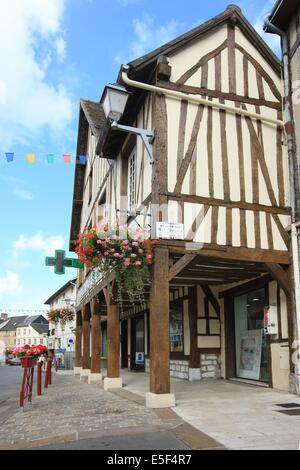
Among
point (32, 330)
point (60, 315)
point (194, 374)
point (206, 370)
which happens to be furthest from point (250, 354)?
point (32, 330)

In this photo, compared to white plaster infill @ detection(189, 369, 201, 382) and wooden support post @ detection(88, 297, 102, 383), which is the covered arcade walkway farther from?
wooden support post @ detection(88, 297, 102, 383)

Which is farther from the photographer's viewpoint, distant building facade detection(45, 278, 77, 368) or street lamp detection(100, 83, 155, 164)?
distant building facade detection(45, 278, 77, 368)

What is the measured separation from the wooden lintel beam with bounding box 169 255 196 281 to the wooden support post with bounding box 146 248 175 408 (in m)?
0.12

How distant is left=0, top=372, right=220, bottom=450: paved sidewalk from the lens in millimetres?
4336

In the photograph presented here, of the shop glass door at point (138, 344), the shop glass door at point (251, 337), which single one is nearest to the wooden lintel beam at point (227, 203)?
the shop glass door at point (251, 337)

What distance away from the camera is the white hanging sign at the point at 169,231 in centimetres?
689

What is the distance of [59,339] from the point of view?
40.5 metres

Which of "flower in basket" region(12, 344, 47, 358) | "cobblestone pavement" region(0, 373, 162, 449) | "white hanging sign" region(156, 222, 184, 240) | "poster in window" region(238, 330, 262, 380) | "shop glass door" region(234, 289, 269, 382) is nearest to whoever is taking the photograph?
"cobblestone pavement" region(0, 373, 162, 449)

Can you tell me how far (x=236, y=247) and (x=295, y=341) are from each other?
1822 millimetres

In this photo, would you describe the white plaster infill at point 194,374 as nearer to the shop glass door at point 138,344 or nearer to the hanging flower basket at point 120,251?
the hanging flower basket at point 120,251

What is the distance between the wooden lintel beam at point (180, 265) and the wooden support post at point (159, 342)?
4.7 inches

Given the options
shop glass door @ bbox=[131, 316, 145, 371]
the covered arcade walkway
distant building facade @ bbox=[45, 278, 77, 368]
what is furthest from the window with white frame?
distant building facade @ bbox=[45, 278, 77, 368]

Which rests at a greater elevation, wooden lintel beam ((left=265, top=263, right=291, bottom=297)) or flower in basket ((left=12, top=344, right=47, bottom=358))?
wooden lintel beam ((left=265, top=263, right=291, bottom=297))
